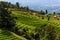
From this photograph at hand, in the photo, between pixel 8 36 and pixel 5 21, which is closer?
pixel 8 36

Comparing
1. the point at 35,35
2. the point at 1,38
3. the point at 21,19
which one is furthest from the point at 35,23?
the point at 1,38

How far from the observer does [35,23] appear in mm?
120188

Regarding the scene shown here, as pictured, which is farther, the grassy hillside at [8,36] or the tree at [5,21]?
the tree at [5,21]

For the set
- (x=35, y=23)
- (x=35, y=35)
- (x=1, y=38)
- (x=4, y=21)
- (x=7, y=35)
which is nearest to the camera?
(x=1, y=38)

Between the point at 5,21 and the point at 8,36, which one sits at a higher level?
the point at 5,21

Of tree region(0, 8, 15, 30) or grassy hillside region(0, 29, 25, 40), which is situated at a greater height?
tree region(0, 8, 15, 30)

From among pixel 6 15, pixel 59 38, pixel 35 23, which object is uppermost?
pixel 6 15

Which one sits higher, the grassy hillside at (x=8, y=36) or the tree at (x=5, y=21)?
the tree at (x=5, y=21)

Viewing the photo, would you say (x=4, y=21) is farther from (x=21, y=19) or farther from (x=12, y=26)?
(x=21, y=19)

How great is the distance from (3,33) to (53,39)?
553 inches

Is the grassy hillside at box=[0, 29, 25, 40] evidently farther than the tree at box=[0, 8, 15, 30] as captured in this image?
No

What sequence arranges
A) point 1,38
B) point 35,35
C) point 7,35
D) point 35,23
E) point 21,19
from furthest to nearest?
point 21,19
point 35,23
point 35,35
point 7,35
point 1,38

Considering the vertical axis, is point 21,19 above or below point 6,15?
below

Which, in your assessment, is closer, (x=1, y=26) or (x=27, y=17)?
(x=1, y=26)
